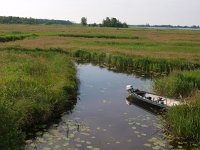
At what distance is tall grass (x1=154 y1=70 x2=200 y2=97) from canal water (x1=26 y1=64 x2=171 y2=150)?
223 centimetres

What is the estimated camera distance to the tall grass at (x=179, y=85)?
64.1ft

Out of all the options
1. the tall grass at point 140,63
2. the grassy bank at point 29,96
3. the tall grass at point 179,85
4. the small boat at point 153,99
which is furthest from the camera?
the tall grass at point 140,63

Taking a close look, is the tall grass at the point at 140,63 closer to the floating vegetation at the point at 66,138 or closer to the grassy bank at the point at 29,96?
the grassy bank at the point at 29,96

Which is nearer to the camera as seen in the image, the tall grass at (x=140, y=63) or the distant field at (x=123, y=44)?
the tall grass at (x=140, y=63)

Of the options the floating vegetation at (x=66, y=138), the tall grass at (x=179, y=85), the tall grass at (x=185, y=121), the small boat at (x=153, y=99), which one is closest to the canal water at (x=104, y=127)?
the floating vegetation at (x=66, y=138)

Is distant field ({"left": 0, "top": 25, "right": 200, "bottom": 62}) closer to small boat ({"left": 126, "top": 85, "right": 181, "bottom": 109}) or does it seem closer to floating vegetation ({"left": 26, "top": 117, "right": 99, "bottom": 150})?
small boat ({"left": 126, "top": 85, "right": 181, "bottom": 109})

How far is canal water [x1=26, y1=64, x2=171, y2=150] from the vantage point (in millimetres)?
12703

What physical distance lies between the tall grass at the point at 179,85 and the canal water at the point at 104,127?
2232 mm

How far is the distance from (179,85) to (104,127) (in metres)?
6.65

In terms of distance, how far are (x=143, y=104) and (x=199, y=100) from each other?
16.2 feet

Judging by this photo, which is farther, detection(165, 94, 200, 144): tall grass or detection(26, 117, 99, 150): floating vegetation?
detection(165, 94, 200, 144): tall grass

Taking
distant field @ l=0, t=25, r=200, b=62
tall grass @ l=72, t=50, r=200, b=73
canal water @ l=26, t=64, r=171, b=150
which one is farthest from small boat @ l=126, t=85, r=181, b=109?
distant field @ l=0, t=25, r=200, b=62

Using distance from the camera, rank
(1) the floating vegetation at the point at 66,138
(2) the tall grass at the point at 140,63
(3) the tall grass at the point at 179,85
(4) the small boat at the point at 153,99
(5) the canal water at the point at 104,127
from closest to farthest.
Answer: (1) the floating vegetation at the point at 66,138
(5) the canal water at the point at 104,127
(4) the small boat at the point at 153,99
(3) the tall grass at the point at 179,85
(2) the tall grass at the point at 140,63

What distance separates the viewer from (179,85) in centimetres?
1959
